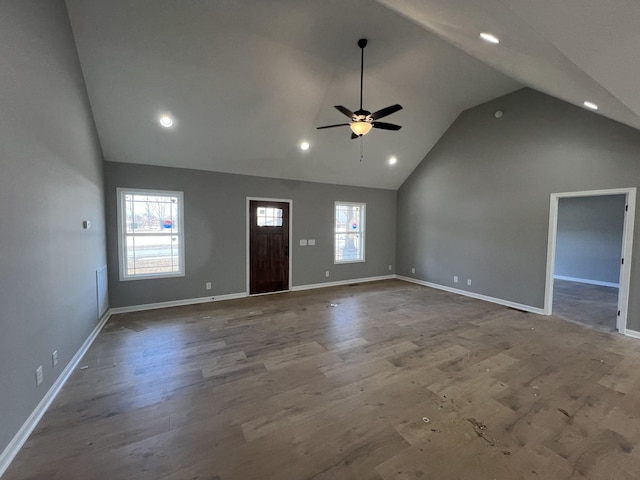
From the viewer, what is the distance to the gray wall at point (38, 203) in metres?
1.76

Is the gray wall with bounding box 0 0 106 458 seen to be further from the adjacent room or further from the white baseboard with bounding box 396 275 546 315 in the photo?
the white baseboard with bounding box 396 275 546 315

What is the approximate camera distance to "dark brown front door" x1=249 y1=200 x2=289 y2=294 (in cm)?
585

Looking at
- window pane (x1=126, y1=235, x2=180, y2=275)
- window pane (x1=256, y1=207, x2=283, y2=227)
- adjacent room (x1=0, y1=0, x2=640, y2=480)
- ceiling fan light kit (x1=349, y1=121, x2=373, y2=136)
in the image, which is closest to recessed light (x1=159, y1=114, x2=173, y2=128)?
adjacent room (x1=0, y1=0, x2=640, y2=480)

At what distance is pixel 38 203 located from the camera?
218 cm

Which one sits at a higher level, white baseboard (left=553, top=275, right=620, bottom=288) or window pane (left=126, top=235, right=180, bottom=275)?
window pane (left=126, top=235, right=180, bottom=275)

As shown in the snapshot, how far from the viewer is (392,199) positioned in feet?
25.4

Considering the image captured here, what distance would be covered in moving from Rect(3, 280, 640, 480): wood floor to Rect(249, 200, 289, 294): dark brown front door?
1886 mm

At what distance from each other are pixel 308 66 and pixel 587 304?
690 centimetres

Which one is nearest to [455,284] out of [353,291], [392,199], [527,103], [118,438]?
[353,291]

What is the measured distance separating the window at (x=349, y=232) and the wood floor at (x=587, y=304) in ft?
14.0

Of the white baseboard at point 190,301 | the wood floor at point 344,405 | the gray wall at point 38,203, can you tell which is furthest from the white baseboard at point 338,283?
the gray wall at point 38,203

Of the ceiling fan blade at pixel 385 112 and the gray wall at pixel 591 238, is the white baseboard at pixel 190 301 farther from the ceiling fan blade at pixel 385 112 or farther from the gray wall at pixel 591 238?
the gray wall at pixel 591 238

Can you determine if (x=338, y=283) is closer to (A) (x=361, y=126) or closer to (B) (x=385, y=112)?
(A) (x=361, y=126)

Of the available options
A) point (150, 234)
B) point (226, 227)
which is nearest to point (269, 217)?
point (226, 227)
